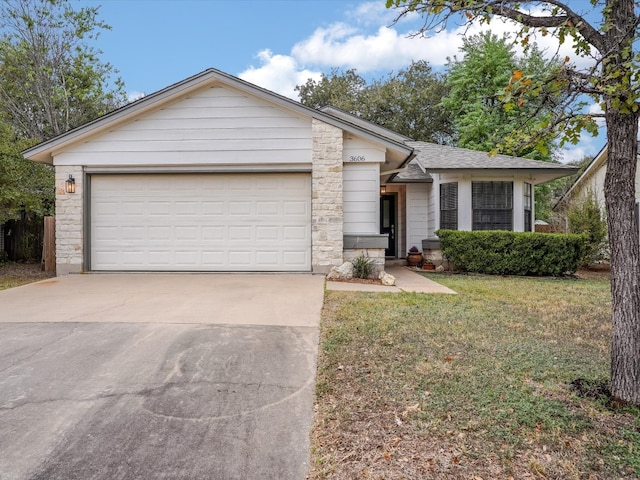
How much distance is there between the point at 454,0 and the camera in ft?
9.00

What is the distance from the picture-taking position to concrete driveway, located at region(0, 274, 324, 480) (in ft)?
6.89

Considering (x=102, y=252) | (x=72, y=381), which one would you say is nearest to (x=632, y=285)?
(x=72, y=381)

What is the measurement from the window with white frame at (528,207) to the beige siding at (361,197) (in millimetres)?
5550

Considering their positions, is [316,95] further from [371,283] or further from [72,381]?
[72,381]

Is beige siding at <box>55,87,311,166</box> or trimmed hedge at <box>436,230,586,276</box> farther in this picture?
trimmed hedge at <box>436,230,586,276</box>

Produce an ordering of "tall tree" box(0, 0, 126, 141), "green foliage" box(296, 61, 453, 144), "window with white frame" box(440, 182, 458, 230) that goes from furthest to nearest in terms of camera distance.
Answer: "green foliage" box(296, 61, 453, 144) < "tall tree" box(0, 0, 126, 141) < "window with white frame" box(440, 182, 458, 230)

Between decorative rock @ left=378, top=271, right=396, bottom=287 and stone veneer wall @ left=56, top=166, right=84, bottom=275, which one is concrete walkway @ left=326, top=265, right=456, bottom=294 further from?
stone veneer wall @ left=56, top=166, right=84, bottom=275

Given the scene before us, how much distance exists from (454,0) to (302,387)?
3102 millimetres

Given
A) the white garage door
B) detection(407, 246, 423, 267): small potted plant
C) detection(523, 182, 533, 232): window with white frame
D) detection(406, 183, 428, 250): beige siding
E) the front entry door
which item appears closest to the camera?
the white garage door

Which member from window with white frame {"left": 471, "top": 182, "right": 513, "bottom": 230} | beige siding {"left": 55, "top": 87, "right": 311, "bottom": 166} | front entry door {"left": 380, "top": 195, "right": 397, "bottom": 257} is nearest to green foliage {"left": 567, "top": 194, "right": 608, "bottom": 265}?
window with white frame {"left": 471, "top": 182, "right": 513, "bottom": 230}

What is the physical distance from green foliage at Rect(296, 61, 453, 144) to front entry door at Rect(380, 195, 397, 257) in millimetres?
12136

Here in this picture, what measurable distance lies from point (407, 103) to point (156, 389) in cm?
2418

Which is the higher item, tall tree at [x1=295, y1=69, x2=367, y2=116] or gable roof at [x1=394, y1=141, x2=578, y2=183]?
tall tree at [x1=295, y1=69, x2=367, y2=116]

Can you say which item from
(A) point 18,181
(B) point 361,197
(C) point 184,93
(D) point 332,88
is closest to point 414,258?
(B) point 361,197
